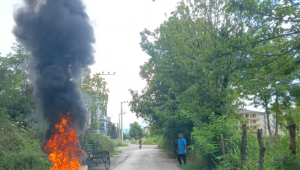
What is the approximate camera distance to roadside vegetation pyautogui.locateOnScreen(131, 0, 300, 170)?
651cm

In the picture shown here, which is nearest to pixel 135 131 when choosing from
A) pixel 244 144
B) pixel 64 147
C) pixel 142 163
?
pixel 142 163

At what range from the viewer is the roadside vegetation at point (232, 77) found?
6.51 m

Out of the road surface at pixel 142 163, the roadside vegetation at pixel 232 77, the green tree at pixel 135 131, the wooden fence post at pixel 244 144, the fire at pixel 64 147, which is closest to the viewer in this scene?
the roadside vegetation at pixel 232 77

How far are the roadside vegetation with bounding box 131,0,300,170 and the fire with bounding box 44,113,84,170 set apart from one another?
5.16 metres

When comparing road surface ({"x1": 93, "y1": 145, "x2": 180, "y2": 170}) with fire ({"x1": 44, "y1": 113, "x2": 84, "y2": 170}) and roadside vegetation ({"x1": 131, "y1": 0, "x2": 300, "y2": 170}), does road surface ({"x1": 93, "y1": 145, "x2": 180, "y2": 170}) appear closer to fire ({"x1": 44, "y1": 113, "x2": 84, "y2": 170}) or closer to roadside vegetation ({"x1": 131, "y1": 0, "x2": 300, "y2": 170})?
roadside vegetation ({"x1": 131, "y1": 0, "x2": 300, "y2": 170})

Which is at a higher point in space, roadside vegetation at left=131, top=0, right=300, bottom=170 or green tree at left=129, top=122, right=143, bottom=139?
roadside vegetation at left=131, top=0, right=300, bottom=170

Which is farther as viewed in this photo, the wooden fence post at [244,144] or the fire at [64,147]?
the fire at [64,147]

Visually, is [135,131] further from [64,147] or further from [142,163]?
[64,147]

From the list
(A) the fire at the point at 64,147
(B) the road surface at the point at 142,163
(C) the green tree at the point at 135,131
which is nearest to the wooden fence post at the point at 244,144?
(A) the fire at the point at 64,147

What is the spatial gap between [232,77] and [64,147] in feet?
21.4

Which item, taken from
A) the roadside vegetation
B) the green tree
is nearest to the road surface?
the roadside vegetation

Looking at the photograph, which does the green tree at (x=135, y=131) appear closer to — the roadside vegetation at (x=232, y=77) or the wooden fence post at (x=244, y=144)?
the roadside vegetation at (x=232, y=77)

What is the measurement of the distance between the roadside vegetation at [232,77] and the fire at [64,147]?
516 cm

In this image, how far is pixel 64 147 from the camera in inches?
371
